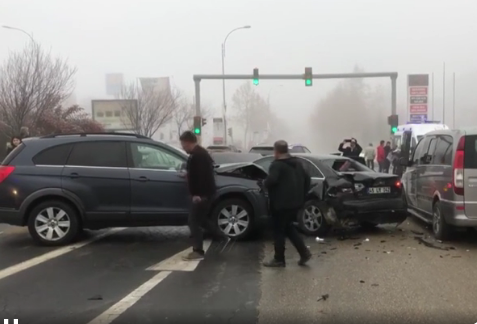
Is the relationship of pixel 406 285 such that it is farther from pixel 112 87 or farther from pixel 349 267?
pixel 112 87

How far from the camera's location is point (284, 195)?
21.4 ft

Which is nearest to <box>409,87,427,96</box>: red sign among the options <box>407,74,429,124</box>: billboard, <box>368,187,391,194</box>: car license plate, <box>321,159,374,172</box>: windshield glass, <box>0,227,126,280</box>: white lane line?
<box>407,74,429,124</box>: billboard

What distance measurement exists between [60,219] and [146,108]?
1533 inches

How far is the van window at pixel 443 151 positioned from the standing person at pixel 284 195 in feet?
9.22

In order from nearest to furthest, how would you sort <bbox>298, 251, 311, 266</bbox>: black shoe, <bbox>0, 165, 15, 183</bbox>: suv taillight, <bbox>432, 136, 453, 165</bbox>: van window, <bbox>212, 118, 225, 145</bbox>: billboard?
1. <bbox>298, 251, 311, 266</bbox>: black shoe
2. <bbox>0, 165, 15, 183</bbox>: suv taillight
3. <bbox>432, 136, 453, 165</bbox>: van window
4. <bbox>212, 118, 225, 145</bbox>: billboard

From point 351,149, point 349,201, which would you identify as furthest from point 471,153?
point 351,149

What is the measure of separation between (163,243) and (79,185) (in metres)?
1.63

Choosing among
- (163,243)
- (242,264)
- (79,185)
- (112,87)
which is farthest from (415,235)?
(112,87)

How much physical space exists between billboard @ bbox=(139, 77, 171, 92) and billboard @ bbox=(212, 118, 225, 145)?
10762 millimetres

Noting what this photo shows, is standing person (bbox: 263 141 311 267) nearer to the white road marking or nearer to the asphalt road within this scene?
the asphalt road

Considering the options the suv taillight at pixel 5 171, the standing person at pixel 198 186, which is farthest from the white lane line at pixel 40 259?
the standing person at pixel 198 186

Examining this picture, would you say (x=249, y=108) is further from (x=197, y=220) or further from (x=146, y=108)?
(x=197, y=220)

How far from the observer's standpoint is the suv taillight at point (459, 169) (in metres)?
7.69

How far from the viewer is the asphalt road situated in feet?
16.0
